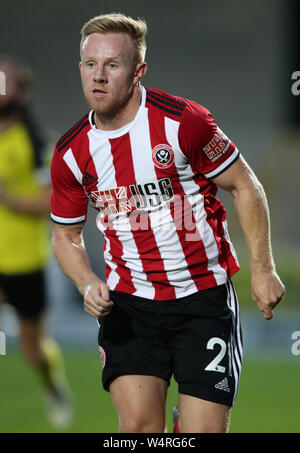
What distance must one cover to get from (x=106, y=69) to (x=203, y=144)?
0.48 metres

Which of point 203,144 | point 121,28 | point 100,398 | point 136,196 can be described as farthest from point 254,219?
point 100,398

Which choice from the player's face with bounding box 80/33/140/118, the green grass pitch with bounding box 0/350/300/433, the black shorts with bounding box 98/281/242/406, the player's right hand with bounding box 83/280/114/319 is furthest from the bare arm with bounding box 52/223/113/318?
the green grass pitch with bounding box 0/350/300/433

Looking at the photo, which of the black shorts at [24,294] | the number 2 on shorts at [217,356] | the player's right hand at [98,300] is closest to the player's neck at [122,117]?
the player's right hand at [98,300]

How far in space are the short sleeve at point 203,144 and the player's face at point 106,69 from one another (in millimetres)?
277

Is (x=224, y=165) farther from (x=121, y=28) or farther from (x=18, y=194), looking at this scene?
(x=18, y=194)

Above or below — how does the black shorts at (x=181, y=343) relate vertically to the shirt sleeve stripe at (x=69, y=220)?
below

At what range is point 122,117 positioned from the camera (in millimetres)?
3373

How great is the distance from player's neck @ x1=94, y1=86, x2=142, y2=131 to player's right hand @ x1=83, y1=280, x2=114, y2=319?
2.10 ft

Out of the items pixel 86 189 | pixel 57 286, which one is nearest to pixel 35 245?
pixel 86 189

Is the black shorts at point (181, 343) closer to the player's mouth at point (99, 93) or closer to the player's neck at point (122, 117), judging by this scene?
the player's neck at point (122, 117)

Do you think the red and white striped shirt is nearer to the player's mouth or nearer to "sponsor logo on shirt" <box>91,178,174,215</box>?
"sponsor logo on shirt" <box>91,178,174,215</box>

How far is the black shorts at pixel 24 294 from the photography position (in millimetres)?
6078

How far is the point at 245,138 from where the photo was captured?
1397 centimetres

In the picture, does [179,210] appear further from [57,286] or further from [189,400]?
[57,286]
